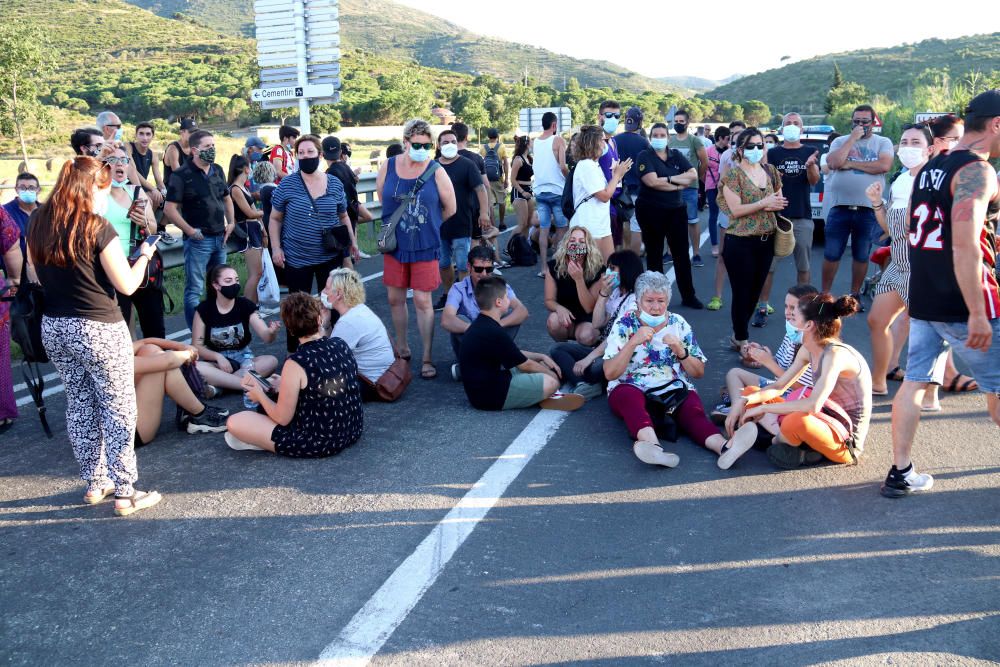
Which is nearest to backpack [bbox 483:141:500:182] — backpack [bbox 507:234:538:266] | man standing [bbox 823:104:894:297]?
backpack [bbox 507:234:538:266]

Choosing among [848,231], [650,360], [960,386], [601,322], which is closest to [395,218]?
[601,322]

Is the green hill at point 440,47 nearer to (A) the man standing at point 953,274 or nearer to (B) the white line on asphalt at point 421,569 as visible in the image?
(B) the white line on asphalt at point 421,569

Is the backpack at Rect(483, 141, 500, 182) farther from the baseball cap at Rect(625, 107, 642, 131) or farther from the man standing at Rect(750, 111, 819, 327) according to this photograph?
the man standing at Rect(750, 111, 819, 327)

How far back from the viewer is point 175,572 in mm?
4070

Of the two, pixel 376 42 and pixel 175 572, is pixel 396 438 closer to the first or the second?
pixel 175 572

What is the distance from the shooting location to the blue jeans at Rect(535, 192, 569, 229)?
11188mm

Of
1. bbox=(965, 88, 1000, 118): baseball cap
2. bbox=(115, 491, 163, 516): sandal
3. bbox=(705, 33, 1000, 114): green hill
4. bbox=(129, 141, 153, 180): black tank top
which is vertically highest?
bbox=(705, 33, 1000, 114): green hill

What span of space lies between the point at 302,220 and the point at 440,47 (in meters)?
171

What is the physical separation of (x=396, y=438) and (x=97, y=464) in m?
1.81

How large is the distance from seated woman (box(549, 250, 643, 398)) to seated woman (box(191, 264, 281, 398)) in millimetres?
2315

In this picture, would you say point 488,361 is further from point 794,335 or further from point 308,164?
point 308,164

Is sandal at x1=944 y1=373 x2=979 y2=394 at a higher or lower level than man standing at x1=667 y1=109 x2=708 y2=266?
lower

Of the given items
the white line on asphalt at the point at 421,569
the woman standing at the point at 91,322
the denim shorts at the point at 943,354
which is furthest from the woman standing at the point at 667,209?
the woman standing at the point at 91,322

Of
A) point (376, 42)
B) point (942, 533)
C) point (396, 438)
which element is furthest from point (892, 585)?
point (376, 42)
